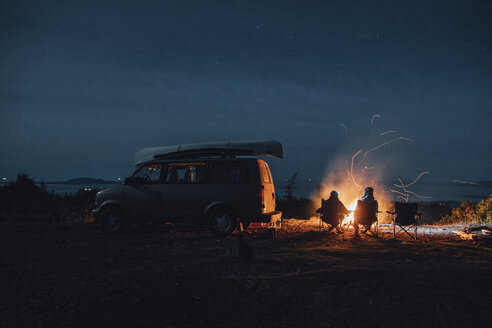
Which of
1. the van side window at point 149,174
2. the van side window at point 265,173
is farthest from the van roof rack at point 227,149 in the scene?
the van side window at point 149,174

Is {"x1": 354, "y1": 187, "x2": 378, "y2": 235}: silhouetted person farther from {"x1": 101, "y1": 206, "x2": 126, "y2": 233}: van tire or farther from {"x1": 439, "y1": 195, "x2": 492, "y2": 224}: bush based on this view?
{"x1": 101, "y1": 206, "x2": 126, "y2": 233}: van tire

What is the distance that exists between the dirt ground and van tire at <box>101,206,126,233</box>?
77.4 inches

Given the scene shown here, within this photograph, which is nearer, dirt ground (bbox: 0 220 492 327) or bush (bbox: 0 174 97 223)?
dirt ground (bbox: 0 220 492 327)

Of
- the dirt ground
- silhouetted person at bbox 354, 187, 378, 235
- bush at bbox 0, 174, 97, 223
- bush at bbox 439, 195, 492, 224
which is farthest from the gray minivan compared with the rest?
bush at bbox 0, 174, 97, 223

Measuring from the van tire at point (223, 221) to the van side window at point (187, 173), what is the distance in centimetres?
88

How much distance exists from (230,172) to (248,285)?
4.64 m

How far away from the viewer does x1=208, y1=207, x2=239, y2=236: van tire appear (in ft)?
27.8

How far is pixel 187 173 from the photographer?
8.98 m

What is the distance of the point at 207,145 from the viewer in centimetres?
936

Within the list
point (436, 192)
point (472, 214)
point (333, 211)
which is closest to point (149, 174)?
point (333, 211)

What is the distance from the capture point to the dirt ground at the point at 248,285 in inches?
129

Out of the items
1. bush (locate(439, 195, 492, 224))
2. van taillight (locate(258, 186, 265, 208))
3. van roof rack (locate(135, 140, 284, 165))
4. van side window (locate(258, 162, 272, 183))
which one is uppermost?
van roof rack (locate(135, 140, 284, 165))

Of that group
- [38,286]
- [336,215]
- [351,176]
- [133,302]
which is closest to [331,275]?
[133,302]

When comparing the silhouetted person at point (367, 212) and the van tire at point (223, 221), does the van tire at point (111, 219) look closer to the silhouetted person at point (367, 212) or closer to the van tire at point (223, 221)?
the van tire at point (223, 221)
